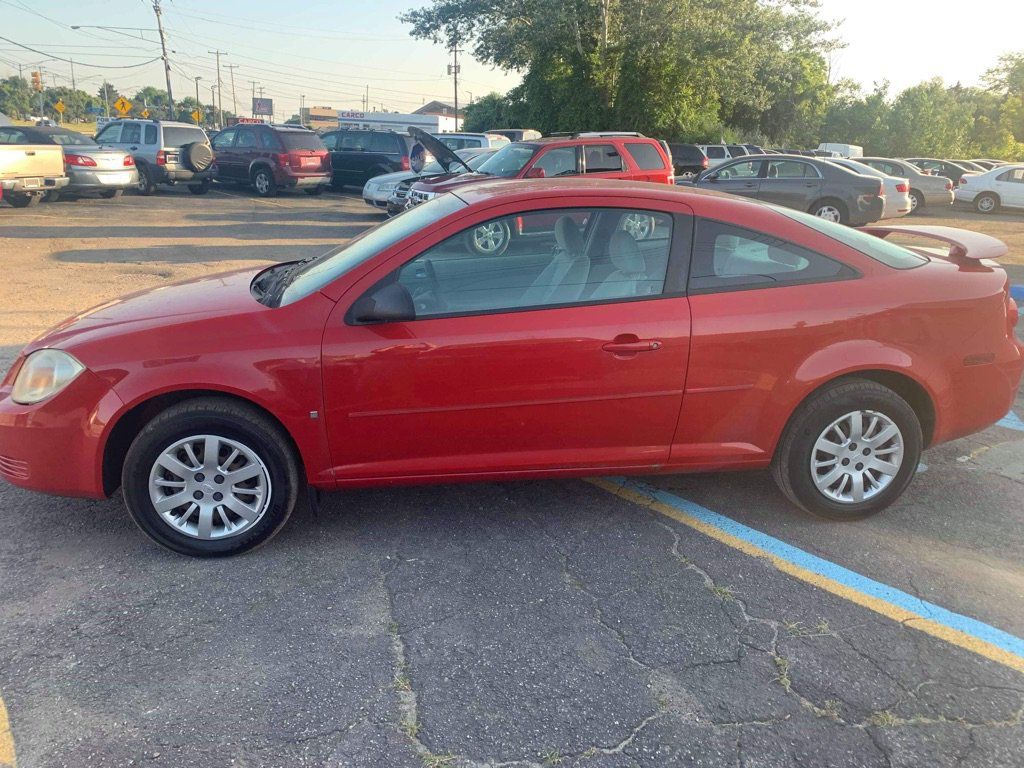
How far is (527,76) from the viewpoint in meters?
36.9

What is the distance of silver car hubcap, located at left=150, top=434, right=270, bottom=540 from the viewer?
11.1ft

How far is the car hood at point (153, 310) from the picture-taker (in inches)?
138

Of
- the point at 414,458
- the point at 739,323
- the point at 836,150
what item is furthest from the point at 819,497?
the point at 836,150

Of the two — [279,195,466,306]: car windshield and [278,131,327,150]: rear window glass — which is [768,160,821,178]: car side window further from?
[279,195,466,306]: car windshield

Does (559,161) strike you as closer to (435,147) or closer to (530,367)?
(435,147)

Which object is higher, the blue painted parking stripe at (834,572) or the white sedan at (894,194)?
the white sedan at (894,194)

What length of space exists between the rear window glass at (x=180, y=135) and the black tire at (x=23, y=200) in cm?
343

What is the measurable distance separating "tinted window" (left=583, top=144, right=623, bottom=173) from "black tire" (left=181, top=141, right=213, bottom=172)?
11312mm

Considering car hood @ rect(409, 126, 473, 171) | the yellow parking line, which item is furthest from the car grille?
car hood @ rect(409, 126, 473, 171)

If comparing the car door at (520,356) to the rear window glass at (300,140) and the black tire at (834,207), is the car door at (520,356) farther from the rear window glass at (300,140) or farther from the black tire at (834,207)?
the rear window glass at (300,140)

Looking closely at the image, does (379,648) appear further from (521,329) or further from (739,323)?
(739,323)

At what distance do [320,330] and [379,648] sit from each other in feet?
4.38

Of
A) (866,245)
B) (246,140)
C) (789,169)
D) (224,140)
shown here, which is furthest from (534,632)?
(224,140)

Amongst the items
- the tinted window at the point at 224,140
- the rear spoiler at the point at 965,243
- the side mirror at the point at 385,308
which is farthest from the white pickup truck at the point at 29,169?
the rear spoiler at the point at 965,243
